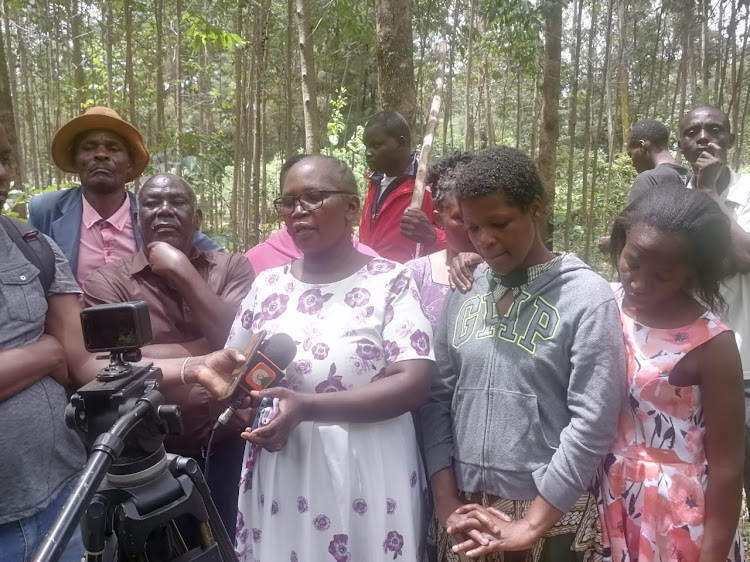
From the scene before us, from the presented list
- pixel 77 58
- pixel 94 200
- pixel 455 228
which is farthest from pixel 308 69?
pixel 77 58

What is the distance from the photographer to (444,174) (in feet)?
7.74

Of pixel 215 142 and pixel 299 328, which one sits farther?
pixel 215 142

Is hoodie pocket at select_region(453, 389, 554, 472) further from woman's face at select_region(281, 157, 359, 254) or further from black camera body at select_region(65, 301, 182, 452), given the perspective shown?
black camera body at select_region(65, 301, 182, 452)

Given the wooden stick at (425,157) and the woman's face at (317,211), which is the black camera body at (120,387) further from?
the wooden stick at (425,157)

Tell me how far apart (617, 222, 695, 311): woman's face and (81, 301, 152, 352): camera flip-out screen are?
124 centimetres

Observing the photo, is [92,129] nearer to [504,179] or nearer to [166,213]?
[166,213]

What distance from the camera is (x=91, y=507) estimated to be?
1.01m

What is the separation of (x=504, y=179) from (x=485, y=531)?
3.07 ft

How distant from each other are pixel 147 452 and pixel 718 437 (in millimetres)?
1363

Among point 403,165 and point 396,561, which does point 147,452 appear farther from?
point 403,165

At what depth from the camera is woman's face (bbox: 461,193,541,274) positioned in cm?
158

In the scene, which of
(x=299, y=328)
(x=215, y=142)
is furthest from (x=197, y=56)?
(x=299, y=328)

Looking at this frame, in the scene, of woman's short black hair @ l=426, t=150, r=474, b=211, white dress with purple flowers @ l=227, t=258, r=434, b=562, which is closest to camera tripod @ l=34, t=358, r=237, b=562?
white dress with purple flowers @ l=227, t=258, r=434, b=562

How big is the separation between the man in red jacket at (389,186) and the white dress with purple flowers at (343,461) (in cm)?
170
